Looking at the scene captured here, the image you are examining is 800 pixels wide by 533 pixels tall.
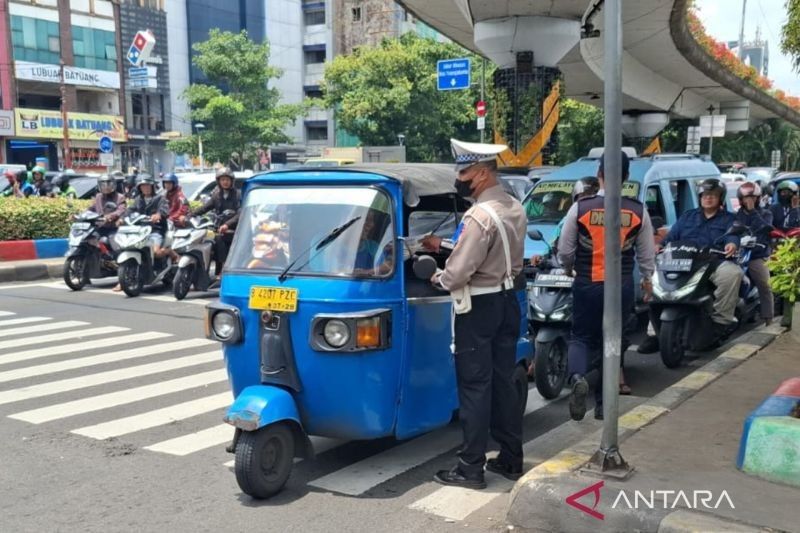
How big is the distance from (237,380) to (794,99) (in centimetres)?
6646

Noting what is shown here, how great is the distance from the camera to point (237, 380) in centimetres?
491

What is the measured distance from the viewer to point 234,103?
138 feet

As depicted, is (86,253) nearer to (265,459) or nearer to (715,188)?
(265,459)

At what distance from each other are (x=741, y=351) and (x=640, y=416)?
243 centimetres

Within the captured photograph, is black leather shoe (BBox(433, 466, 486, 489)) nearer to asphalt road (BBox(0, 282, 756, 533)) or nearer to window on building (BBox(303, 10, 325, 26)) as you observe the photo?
asphalt road (BBox(0, 282, 756, 533))

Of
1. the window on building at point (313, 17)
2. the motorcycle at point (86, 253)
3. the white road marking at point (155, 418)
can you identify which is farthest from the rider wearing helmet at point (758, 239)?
A: the window on building at point (313, 17)

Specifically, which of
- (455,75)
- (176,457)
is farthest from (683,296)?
(455,75)

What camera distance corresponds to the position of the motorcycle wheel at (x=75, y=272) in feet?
40.9

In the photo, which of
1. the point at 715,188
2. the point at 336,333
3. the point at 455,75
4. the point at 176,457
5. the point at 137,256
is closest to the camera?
the point at 336,333

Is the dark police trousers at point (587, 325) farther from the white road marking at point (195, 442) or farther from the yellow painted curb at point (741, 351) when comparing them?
the white road marking at point (195, 442)

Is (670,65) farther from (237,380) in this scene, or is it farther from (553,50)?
(237,380)

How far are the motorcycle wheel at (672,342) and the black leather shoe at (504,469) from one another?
3.16 meters

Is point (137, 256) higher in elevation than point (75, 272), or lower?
higher

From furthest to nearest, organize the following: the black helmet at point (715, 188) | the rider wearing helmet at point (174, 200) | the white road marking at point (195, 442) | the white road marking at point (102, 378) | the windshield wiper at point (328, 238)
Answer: the rider wearing helmet at point (174, 200) → the black helmet at point (715, 188) → the white road marking at point (102, 378) → the white road marking at point (195, 442) → the windshield wiper at point (328, 238)
